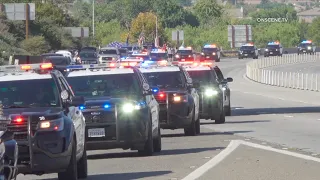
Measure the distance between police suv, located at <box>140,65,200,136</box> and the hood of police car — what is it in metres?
9.19

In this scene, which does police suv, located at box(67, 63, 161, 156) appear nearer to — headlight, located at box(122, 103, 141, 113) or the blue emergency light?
headlight, located at box(122, 103, 141, 113)

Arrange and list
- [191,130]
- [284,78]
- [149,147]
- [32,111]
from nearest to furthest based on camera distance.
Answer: [32,111]
[149,147]
[191,130]
[284,78]

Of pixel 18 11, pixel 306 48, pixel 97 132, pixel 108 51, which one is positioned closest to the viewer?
pixel 97 132

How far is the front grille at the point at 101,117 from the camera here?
61.9 feet

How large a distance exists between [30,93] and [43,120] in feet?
4.38

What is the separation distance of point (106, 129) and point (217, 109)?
1168 centimetres

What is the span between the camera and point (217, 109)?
30.4 metres

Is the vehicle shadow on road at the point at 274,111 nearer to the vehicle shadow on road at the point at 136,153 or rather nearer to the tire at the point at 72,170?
the vehicle shadow on road at the point at 136,153

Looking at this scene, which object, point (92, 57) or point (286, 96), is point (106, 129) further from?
point (92, 57)

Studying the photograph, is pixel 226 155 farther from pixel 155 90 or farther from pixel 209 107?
pixel 209 107

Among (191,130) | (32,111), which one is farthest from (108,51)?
(32,111)

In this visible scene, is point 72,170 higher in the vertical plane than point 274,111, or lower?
higher

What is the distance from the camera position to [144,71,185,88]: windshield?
82.4 feet

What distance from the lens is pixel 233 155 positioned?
64.4ft
